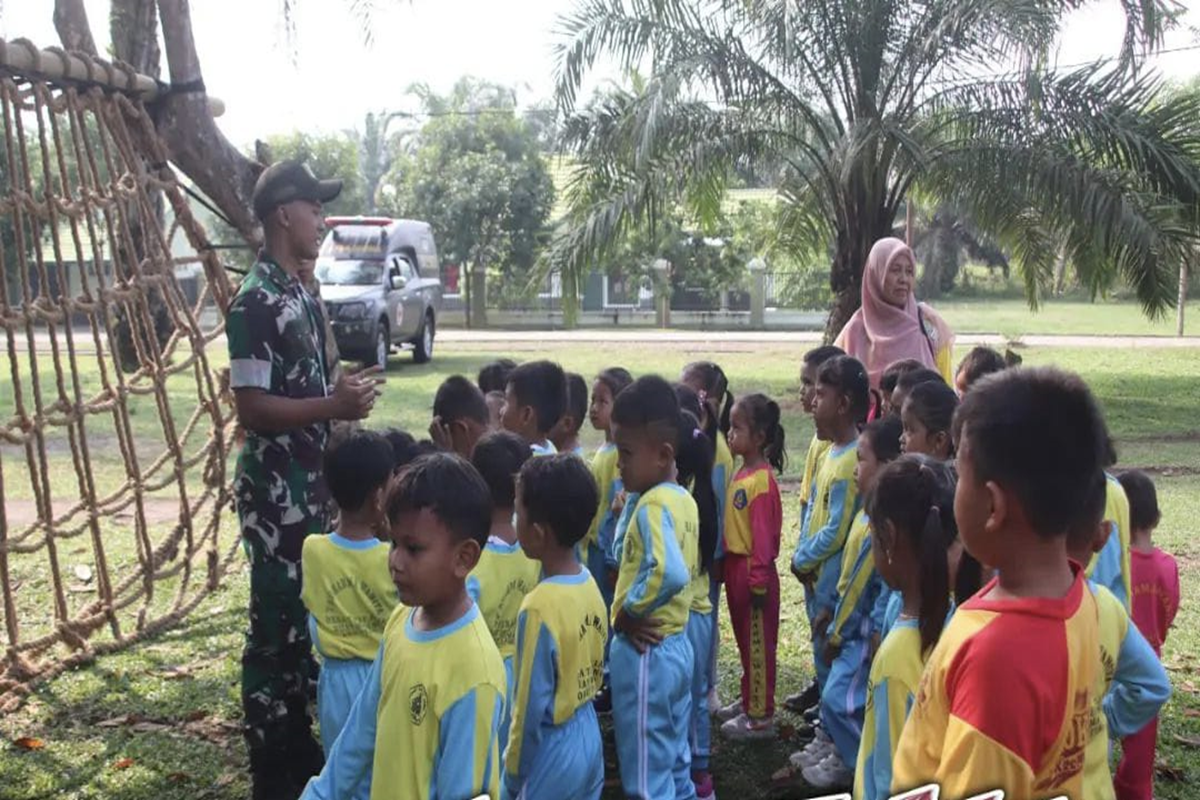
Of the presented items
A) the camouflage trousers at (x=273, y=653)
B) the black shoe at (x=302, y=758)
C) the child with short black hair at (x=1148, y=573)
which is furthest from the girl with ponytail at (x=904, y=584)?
the black shoe at (x=302, y=758)

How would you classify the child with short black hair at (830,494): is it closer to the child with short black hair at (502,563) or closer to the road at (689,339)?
the child with short black hair at (502,563)

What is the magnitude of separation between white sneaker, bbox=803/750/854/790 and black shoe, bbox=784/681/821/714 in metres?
0.72

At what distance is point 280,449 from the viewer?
3.73 meters

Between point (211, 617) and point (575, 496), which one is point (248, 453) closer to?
point (575, 496)

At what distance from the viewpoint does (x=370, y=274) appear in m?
19.1

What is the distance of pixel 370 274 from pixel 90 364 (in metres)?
4.25

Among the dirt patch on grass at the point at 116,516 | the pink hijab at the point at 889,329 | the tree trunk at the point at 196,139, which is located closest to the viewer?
the tree trunk at the point at 196,139

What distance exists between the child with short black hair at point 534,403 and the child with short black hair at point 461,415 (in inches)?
4.7

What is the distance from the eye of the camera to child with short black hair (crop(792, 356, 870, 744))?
13.1ft

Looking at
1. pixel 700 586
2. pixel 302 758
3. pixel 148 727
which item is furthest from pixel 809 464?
pixel 148 727

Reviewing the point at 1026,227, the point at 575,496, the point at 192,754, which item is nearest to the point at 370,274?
the point at 1026,227

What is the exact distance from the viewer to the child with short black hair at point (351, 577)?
10.7 feet

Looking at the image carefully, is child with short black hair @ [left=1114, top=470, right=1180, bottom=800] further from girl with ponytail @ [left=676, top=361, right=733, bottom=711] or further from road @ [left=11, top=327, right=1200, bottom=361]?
road @ [left=11, top=327, right=1200, bottom=361]

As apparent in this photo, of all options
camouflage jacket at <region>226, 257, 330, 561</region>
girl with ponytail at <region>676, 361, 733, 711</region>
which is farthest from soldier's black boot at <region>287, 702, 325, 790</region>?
girl with ponytail at <region>676, 361, 733, 711</region>
